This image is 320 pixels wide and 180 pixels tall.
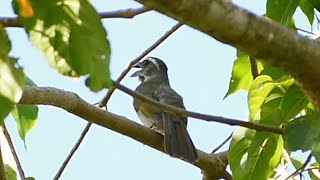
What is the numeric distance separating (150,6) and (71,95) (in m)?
1.65

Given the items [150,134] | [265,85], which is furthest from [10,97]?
[150,134]

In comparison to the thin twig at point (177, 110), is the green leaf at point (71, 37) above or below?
above

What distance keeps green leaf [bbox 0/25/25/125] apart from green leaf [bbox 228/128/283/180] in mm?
1310

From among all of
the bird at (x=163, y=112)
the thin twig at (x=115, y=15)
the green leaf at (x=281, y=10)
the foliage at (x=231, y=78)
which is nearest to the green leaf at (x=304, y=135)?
the foliage at (x=231, y=78)

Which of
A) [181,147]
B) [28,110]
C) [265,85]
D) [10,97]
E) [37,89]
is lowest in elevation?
[181,147]

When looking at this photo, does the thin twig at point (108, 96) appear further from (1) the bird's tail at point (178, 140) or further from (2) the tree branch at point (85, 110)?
(1) the bird's tail at point (178, 140)

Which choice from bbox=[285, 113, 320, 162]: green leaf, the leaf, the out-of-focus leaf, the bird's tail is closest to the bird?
the bird's tail

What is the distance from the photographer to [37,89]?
2.68 meters

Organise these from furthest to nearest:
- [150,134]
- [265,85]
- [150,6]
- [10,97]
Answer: [150,134] < [265,85] < [10,97] < [150,6]

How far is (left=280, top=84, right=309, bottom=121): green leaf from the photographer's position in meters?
2.26

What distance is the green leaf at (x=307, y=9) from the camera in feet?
8.38

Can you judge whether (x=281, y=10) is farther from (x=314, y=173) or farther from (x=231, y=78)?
(x=314, y=173)

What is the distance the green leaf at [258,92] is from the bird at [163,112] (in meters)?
1.35

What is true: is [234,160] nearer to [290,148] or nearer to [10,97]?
[290,148]
